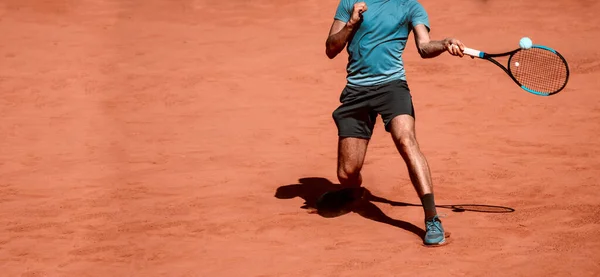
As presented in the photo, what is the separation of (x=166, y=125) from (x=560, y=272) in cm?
529

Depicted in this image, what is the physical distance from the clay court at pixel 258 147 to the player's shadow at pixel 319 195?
31 millimetres

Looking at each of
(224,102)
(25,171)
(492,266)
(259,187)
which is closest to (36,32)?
(224,102)

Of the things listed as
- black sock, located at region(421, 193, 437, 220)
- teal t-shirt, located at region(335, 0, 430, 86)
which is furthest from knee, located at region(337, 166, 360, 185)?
black sock, located at region(421, 193, 437, 220)

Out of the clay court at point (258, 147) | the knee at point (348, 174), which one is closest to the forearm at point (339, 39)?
the knee at point (348, 174)

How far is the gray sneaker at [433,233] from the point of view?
6637 mm

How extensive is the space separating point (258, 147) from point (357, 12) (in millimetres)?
3154

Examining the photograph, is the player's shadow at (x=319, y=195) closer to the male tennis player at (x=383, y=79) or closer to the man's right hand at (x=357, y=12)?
the male tennis player at (x=383, y=79)

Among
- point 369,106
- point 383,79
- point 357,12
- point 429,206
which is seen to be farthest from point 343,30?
point 429,206

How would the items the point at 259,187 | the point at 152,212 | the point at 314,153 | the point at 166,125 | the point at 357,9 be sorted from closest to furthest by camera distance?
the point at 357,9 < the point at 152,212 < the point at 259,187 < the point at 314,153 < the point at 166,125

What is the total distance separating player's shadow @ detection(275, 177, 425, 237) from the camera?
24.0 feet

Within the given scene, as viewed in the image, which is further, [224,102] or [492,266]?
[224,102]

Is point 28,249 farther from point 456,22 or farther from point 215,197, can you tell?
point 456,22

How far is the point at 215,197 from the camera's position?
8.08 meters

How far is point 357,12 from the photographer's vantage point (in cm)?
671
